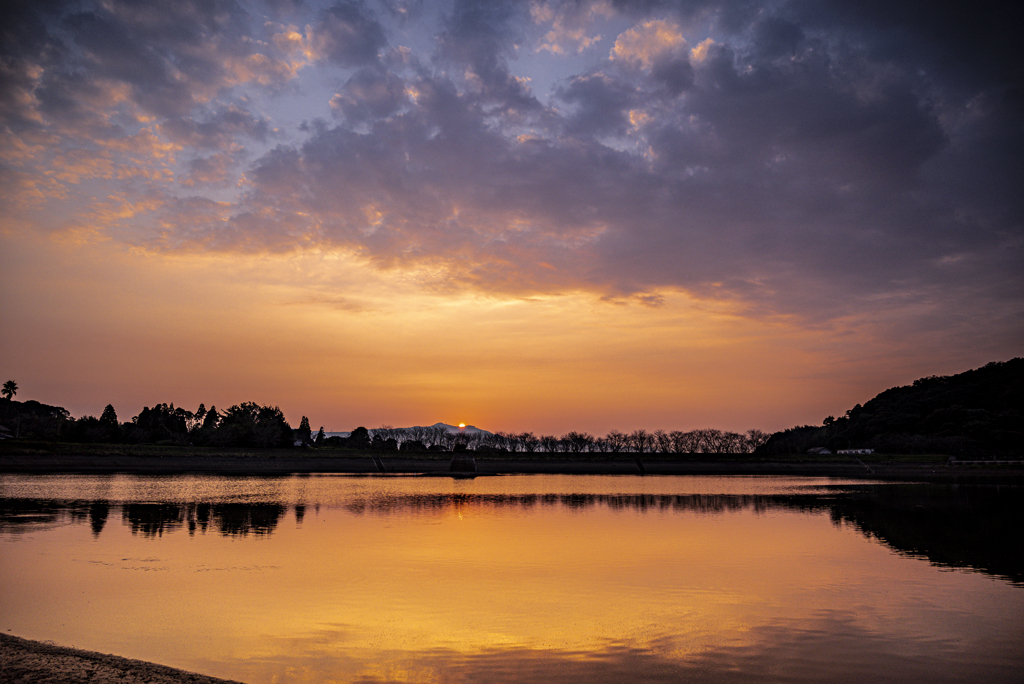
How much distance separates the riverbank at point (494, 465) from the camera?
→ 88.1m

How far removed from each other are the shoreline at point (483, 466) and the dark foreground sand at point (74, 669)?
8011 centimetres

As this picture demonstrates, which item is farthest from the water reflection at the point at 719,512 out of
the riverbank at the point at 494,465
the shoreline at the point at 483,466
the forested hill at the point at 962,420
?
the forested hill at the point at 962,420

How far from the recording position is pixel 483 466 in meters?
135

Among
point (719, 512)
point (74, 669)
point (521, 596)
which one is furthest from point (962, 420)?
point (74, 669)

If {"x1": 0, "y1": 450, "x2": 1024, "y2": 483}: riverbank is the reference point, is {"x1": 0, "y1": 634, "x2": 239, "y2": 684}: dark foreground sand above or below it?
above

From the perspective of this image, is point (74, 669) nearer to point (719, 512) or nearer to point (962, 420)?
point (719, 512)

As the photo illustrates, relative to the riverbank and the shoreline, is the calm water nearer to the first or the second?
the shoreline

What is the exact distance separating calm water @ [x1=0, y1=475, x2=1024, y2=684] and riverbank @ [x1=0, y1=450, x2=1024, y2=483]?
60.9 m

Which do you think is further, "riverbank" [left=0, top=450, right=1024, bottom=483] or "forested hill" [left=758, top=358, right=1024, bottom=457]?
"forested hill" [left=758, top=358, right=1024, bottom=457]

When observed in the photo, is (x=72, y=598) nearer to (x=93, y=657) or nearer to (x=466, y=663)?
(x=93, y=657)

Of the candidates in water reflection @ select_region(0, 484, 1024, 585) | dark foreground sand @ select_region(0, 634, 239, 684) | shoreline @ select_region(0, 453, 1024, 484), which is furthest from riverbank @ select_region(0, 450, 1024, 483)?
dark foreground sand @ select_region(0, 634, 239, 684)

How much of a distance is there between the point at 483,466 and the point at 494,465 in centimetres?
248

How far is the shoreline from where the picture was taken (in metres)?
86.8

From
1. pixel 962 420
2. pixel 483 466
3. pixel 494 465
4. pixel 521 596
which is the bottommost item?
pixel 483 466
